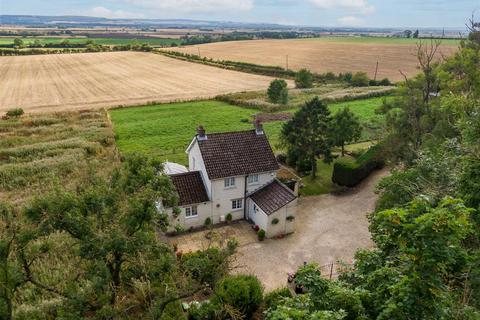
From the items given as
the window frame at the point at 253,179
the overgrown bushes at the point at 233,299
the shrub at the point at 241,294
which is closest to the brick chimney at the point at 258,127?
the window frame at the point at 253,179

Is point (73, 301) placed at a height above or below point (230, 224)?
above

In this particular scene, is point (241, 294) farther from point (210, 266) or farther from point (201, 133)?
point (201, 133)

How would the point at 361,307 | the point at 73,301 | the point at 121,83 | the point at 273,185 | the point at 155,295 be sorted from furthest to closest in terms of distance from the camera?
the point at 121,83 < the point at 273,185 < the point at 155,295 < the point at 73,301 < the point at 361,307

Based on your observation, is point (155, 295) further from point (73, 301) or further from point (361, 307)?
point (361, 307)

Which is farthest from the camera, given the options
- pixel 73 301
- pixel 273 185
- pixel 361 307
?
pixel 273 185

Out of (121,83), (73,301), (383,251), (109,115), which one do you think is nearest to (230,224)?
(73,301)

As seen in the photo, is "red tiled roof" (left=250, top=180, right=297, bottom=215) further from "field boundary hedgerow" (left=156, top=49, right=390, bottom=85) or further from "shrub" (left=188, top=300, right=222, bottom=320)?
"field boundary hedgerow" (left=156, top=49, right=390, bottom=85)

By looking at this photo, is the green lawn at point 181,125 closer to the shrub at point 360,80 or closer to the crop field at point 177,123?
the crop field at point 177,123

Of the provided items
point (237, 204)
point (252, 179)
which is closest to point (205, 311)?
point (237, 204)
